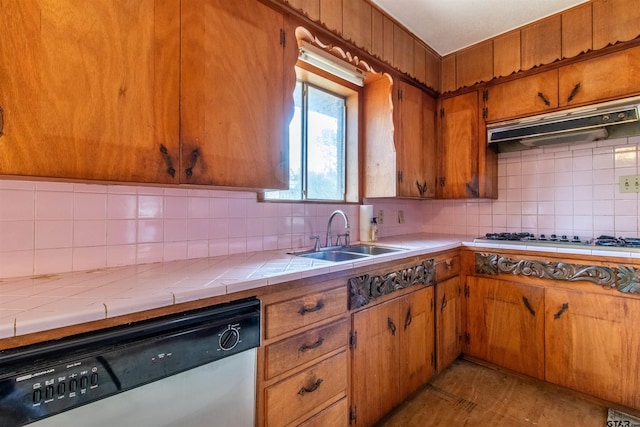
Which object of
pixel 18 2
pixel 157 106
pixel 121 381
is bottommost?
pixel 121 381

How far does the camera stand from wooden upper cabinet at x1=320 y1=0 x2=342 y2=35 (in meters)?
1.63

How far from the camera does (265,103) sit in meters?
1.40

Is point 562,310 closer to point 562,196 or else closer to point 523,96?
point 562,196

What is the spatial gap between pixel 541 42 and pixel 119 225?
9.40 ft

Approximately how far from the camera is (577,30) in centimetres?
198

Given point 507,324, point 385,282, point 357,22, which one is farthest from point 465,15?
point 507,324

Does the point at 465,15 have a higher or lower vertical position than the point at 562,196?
higher

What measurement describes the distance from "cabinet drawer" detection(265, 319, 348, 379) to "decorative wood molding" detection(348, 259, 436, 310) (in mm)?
137

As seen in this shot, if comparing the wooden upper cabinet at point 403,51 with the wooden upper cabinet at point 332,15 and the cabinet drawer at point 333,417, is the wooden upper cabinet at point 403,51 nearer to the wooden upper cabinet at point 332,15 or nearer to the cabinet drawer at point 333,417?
the wooden upper cabinet at point 332,15

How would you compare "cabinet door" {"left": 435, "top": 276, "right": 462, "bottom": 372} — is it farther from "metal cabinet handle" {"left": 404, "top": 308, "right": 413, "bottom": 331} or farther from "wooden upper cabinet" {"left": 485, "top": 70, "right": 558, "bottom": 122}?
"wooden upper cabinet" {"left": 485, "top": 70, "right": 558, "bottom": 122}

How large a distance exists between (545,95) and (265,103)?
203 centimetres

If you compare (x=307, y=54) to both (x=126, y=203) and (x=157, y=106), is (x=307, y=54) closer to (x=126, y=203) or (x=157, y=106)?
(x=157, y=106)

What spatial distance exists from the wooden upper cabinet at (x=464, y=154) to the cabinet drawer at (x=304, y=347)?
1741 mm

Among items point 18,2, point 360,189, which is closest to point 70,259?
point 18,2
